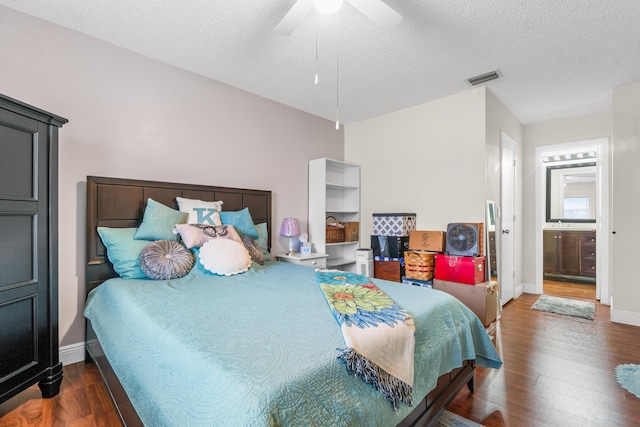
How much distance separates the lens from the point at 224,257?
7.47ft

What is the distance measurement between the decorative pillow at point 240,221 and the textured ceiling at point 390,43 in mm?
1343

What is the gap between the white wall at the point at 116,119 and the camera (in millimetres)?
2158

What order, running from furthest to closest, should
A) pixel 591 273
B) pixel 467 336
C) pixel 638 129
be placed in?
pixel 591 273 → pixel 638 129 → pixel 467 336

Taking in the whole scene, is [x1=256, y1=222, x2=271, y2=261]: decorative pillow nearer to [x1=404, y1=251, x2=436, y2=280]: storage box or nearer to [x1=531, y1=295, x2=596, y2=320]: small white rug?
[x1=404, y1=251, x2=436, y2=280]: storage box

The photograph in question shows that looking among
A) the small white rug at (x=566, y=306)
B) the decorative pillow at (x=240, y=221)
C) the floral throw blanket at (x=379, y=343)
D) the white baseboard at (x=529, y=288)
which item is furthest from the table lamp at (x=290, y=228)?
the white baseboard at (x=529, y=288)

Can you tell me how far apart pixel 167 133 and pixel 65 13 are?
99 cm

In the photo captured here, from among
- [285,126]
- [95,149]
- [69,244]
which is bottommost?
[69,244]

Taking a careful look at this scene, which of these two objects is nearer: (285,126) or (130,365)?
(130,365)

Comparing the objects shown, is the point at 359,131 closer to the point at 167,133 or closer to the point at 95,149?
the point at 167,133

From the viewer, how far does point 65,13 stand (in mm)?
2088

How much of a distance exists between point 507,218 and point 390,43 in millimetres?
2856

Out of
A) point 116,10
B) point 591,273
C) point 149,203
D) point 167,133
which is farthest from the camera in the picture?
point 591,273

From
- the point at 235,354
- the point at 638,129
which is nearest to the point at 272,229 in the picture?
A: the point at 235,354

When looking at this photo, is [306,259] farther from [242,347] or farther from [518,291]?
[518,291]
